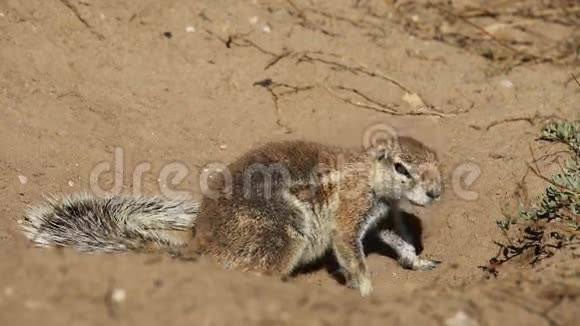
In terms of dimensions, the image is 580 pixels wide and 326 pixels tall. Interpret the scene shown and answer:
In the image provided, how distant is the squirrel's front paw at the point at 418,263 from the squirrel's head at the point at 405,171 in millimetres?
782

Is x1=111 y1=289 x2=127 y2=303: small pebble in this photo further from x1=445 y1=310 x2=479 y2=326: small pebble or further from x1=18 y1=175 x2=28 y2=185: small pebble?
x1=18 y1=175 x2=28 y2=185: small pebble

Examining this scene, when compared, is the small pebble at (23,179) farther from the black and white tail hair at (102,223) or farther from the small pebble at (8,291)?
the small pebble at (8,291)

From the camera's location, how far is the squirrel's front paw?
23.6 ft

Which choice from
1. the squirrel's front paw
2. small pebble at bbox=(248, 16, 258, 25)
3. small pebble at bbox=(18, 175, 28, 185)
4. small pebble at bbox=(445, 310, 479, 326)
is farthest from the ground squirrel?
small pebble at bbox=(248, 16, 258, 25)

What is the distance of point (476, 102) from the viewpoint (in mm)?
8461

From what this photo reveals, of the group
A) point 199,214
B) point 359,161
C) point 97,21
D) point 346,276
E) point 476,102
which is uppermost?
point 97,21

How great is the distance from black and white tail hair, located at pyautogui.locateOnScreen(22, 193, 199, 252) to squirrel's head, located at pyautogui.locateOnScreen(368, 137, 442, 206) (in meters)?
1.57

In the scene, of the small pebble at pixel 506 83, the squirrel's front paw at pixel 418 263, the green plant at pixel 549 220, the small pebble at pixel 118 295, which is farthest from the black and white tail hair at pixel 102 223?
the small pebble at pixel 506 83

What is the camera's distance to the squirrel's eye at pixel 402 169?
657 cm

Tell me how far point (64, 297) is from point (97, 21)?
197 inches

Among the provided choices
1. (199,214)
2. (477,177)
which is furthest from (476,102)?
(199,214)

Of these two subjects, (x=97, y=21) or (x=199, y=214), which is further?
(x=97, y=21)

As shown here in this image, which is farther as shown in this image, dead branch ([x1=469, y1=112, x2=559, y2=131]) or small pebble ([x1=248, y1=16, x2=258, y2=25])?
small pebble ([x1=248, y1=16, x2=258, y2=25])

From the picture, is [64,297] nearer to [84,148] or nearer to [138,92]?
[84,148]
